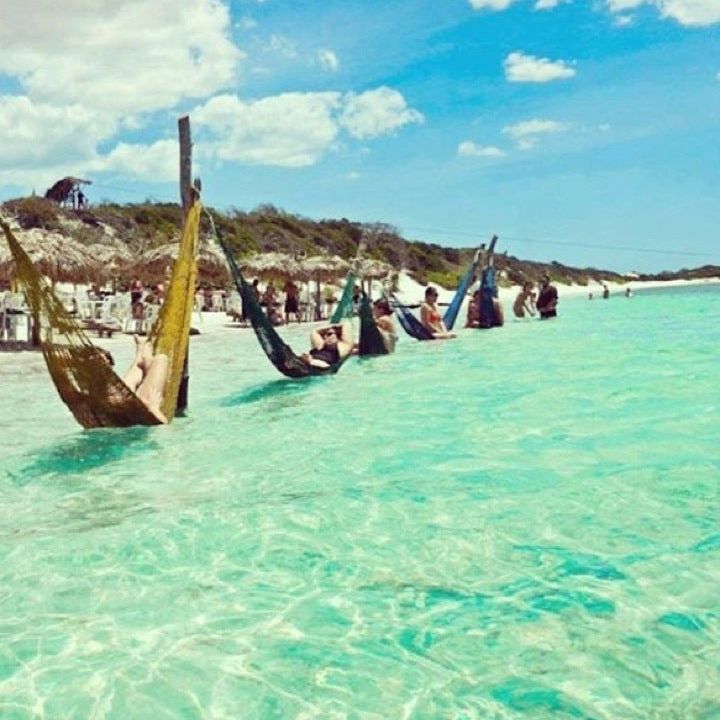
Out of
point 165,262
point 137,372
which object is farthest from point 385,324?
point 165,262

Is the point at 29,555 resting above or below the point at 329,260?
below

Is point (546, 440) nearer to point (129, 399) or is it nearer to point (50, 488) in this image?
point (129, 399)

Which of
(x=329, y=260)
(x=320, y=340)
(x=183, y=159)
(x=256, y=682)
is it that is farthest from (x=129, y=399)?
(x=329, y=260)

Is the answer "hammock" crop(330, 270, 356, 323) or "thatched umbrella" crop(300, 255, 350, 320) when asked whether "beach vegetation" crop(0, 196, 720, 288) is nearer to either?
"thatched umbrella" crop(300, 255, 350, 320)

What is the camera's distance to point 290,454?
17.1ft

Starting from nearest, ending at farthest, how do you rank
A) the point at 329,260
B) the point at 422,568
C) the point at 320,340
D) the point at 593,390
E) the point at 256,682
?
the point at 256,682 < the point at 422,568 < the point at 593,390 < the point at 320,340 < the point at 329,260

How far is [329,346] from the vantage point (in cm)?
904

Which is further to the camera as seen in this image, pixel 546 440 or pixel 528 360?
pixel 528 360

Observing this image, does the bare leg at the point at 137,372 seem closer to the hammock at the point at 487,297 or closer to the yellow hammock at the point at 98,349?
the yellow hammock at the point at 98,349

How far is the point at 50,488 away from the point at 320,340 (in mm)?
5047

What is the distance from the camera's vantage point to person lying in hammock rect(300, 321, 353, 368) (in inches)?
349

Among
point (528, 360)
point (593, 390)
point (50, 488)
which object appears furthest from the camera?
point (528, 360)

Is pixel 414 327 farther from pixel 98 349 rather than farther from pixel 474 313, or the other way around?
pixel 98 349

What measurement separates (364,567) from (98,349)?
9.16 feet
